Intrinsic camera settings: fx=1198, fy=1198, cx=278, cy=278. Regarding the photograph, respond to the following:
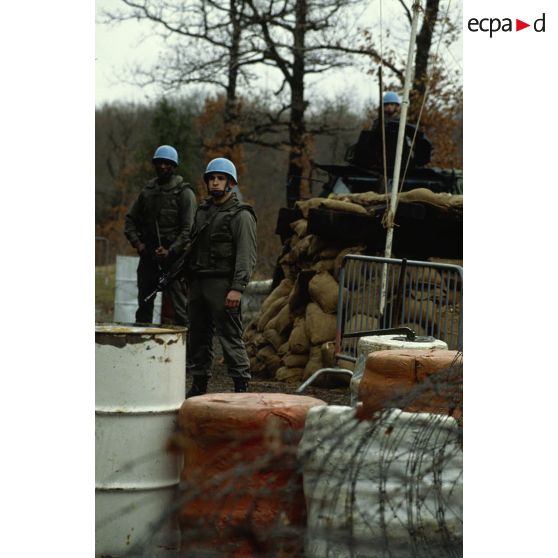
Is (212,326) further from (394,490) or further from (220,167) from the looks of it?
(394,490)

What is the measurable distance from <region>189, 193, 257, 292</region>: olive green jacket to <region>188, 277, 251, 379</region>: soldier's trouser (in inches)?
3.6

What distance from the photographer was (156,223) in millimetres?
9328

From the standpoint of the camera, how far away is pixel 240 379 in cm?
784

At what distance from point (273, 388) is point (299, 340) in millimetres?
946

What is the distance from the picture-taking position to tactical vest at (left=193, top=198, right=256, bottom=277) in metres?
7.67

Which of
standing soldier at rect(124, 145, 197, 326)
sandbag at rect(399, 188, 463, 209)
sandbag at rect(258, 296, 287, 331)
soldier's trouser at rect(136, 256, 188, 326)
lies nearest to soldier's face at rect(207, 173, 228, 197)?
standing soldier at rect(124, 145, 197, 326)

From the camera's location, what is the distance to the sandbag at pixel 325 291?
10008 millimetres

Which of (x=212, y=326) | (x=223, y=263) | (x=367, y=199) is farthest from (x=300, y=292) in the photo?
(x=223, y=263)

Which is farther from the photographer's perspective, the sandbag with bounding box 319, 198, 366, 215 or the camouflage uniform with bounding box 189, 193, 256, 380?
the sandbag with bounding box 319, 198, 366, 215

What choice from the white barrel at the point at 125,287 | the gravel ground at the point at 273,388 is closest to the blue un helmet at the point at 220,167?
the gravel ground at the point at 273,388
